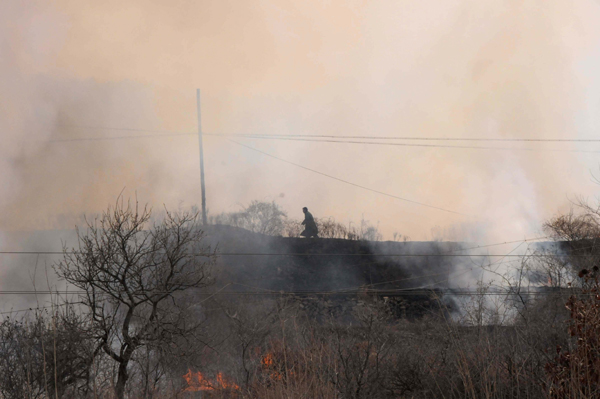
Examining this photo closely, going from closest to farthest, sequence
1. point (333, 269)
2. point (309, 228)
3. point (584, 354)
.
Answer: point (584, 354) → point (333, 269) → point (309, 228)

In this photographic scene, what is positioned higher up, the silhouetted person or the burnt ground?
the silhouetted person

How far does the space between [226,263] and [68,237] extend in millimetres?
9536

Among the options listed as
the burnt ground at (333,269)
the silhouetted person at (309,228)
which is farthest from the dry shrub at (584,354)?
the silhouetted person at (309,228)

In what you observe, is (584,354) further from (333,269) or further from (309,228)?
(309,228)

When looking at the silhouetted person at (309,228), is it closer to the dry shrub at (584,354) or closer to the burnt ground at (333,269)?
the burnt ground at (333,269)

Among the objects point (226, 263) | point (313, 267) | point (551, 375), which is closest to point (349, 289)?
point (313, 267)

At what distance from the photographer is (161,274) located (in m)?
13.4

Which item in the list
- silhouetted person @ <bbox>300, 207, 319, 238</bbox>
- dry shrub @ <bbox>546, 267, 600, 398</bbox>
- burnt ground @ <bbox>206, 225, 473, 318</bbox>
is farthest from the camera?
silhouetted person @ <bbox>300, 207, 319, 238</bbox>

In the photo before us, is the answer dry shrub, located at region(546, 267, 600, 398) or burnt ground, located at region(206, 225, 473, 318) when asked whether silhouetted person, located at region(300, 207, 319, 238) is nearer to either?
burnt ground, located at region(206, 225, 473, 318)

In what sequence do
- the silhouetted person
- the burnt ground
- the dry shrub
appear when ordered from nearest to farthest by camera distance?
the dry shrub → the burnt ground → the silhouetted person

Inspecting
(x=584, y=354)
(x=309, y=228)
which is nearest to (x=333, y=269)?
(x=309, y=228)

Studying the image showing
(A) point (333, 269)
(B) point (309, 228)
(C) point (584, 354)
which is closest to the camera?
(C) point (584, 354)

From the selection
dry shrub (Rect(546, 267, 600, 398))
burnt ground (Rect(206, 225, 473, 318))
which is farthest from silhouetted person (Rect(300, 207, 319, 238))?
dry shrub (Rect(546, 267, 600, 398))

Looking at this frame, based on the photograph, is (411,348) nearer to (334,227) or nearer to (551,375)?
(551,375)
